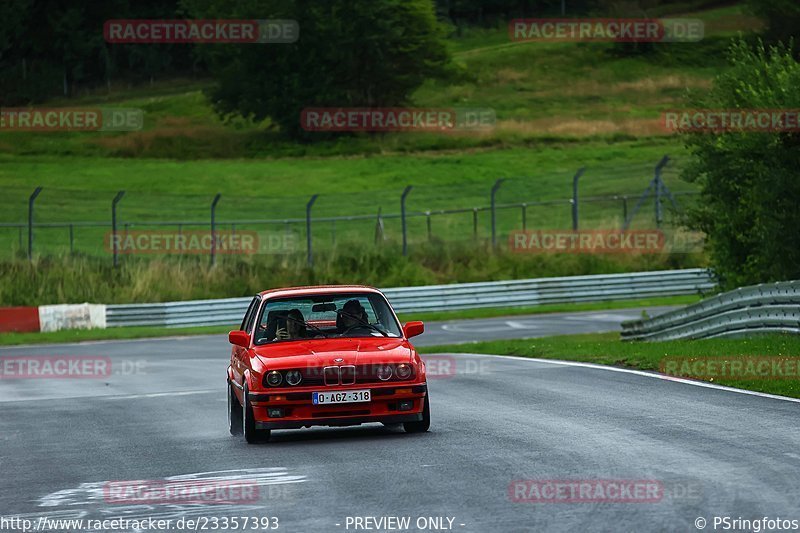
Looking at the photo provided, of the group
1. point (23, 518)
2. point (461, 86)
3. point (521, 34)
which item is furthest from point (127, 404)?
point (521, 34)

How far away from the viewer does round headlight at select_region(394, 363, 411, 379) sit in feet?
40.9

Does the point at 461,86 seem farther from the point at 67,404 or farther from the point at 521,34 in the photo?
the point at 67,404

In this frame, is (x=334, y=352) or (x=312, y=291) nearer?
(x=334, y=352)

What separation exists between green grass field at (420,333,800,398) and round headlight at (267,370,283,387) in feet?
17.3

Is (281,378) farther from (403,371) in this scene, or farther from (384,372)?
(403,371)

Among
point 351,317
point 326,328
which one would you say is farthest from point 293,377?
point 326,328

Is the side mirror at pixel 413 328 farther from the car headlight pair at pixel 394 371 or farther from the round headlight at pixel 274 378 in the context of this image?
the round headlight at pixel 274 378

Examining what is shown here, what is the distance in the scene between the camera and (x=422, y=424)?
12.7 metres

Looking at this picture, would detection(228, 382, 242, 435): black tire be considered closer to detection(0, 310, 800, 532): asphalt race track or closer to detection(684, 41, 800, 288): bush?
detection(0, 310, 800, 532): asphalt race track

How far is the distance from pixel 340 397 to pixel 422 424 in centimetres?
85

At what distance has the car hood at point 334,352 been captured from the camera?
490 inches

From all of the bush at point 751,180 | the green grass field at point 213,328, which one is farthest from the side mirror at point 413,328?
the green grass field at point 213,328

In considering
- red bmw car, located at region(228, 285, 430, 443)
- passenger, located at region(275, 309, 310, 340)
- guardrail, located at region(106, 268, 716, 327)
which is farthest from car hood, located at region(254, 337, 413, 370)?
guardrail, located at region(106, 268, 716, 327)

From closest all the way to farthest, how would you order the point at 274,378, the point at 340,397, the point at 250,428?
the point at 340,397 < the point at 274,378 < the point at 250,428
